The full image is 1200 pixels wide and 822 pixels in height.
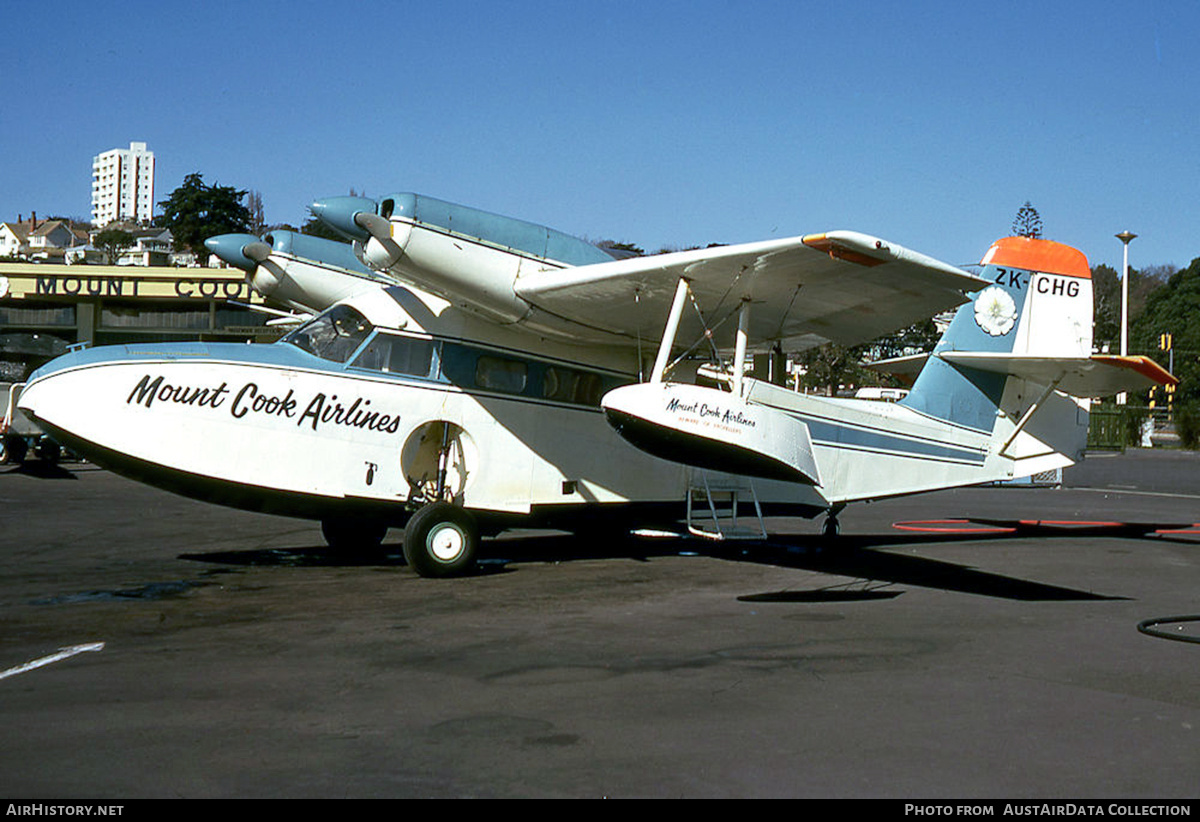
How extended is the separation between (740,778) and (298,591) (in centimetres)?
592

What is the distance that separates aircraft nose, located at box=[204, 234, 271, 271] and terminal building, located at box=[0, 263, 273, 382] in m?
38.8

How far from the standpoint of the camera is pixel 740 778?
14.2 feet

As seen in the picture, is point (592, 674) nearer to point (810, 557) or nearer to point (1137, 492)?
point (810, 557)

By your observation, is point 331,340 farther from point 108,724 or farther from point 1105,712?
point 1105,712

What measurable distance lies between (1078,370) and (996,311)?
1672 mm

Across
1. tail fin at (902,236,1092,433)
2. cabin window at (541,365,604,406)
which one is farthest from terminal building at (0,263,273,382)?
tail fin at (902,236,1092,433)

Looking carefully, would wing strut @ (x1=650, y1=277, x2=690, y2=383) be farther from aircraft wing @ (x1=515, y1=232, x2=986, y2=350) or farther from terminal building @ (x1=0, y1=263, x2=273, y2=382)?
terminal building @ (x1=0, y1=263, x2=273, y2=382)

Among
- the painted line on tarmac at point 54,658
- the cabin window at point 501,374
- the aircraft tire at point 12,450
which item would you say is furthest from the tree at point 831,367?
the painted line on tarmac at point 54,658

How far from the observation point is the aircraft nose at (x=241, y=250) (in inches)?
496

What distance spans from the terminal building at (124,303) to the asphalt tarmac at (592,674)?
140ft

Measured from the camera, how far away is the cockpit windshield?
10.4 m

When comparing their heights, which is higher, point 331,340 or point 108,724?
point 331,340

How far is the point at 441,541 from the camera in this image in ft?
33.2

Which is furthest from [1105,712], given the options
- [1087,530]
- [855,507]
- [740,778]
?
[855,507]
